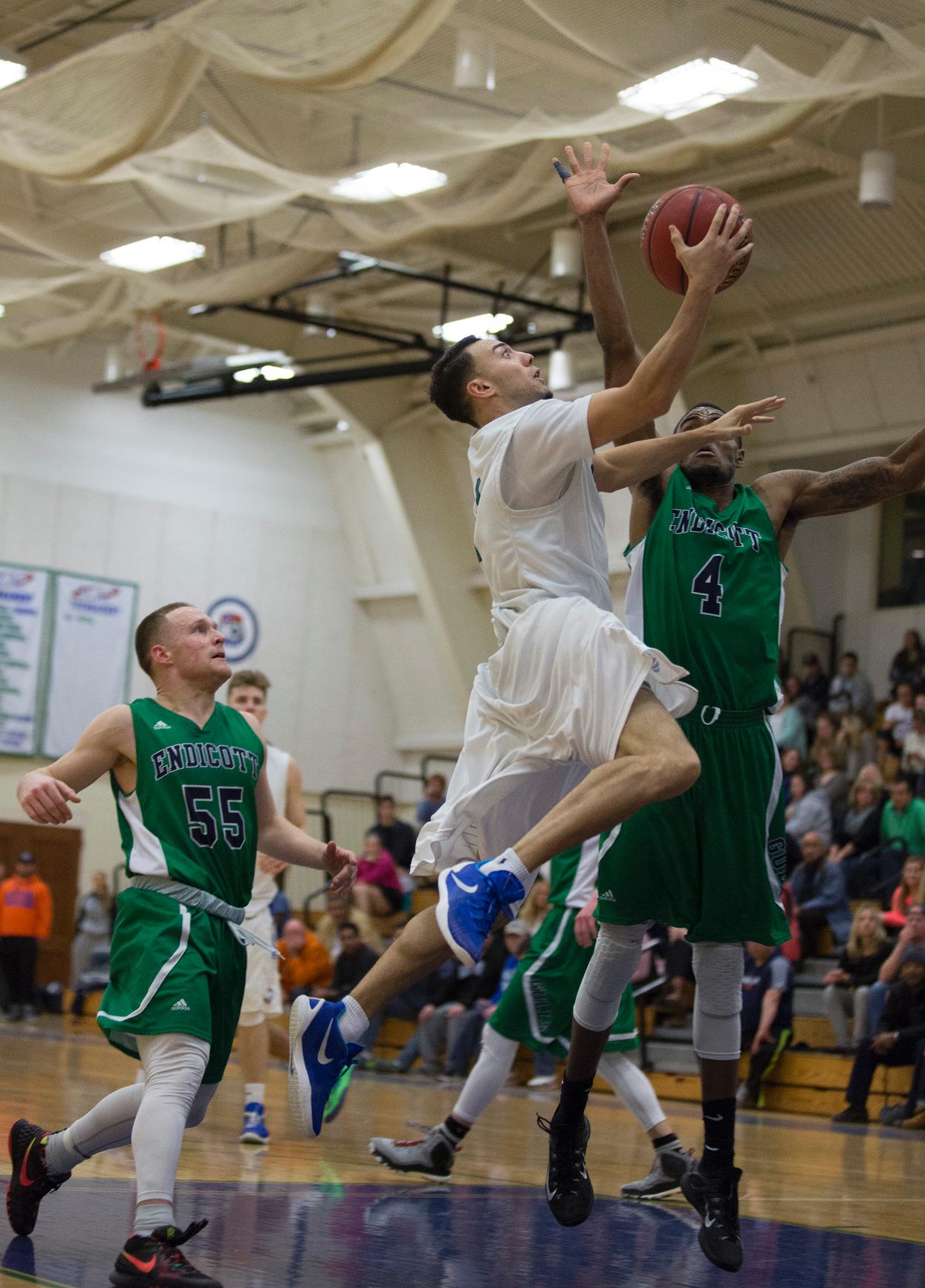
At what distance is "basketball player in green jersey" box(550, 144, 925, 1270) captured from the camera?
4309mm

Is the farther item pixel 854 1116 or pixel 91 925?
pixel 91 925

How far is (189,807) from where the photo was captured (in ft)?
13.0

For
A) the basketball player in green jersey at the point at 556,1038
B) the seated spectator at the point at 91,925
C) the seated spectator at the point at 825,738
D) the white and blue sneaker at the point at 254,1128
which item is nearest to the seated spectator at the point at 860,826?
the seated spectator at the point at 825,738

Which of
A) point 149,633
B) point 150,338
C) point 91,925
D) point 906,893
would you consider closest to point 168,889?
point 149,633

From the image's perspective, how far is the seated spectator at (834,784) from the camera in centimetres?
1491

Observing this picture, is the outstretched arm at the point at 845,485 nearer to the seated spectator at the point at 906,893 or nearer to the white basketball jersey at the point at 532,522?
the white basketball jersey at the point at 532,522

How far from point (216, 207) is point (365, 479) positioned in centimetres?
1128

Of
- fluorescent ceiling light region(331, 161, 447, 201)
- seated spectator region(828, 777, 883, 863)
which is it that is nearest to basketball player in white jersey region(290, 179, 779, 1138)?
fluorescent ceiling light region(331, 161, 447, 201)

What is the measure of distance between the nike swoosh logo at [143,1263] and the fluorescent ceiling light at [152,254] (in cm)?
1036

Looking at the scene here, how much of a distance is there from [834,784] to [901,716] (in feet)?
Result: 3.83

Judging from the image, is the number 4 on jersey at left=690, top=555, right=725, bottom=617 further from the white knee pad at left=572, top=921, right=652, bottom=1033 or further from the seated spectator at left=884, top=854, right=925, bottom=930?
the seated spectator at left=884, top=854, right=925, bottom=930

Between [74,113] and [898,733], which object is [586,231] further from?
[898,733]

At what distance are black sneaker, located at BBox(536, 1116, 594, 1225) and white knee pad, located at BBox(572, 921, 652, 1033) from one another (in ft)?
1.09

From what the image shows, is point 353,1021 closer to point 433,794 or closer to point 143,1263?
point 143,1263
